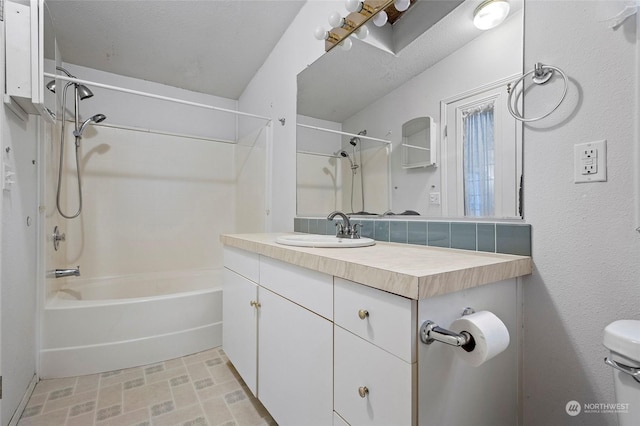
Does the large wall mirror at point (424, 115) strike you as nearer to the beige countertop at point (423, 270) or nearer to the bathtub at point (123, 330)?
the beige countertop at point (423, 270)

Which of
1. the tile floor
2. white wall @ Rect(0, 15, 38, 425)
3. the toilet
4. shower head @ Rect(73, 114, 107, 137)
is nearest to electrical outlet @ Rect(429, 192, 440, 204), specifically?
the toilet

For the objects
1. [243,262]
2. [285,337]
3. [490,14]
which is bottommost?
[285,337]

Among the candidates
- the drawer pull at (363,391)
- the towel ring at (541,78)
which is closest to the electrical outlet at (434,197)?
the towel ring at (541,78)

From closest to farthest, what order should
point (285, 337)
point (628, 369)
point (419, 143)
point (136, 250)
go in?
point (628, 369) < point (285, 337) < point (419, 143) < point (136, 250)

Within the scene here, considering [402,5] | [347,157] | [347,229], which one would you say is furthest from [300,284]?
[402,5]

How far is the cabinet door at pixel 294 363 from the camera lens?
0.91m

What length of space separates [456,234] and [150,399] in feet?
5.51

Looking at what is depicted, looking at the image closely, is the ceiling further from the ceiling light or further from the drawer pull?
the drawer pull

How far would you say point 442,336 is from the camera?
619 millimetres

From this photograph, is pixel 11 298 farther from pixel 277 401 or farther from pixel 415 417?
pixel 415 417

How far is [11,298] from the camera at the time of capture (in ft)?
4.19

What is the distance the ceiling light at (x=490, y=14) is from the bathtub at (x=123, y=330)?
6.78 ft

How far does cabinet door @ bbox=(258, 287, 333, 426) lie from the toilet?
25.6 inches

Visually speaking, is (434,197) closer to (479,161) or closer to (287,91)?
(479,161)
